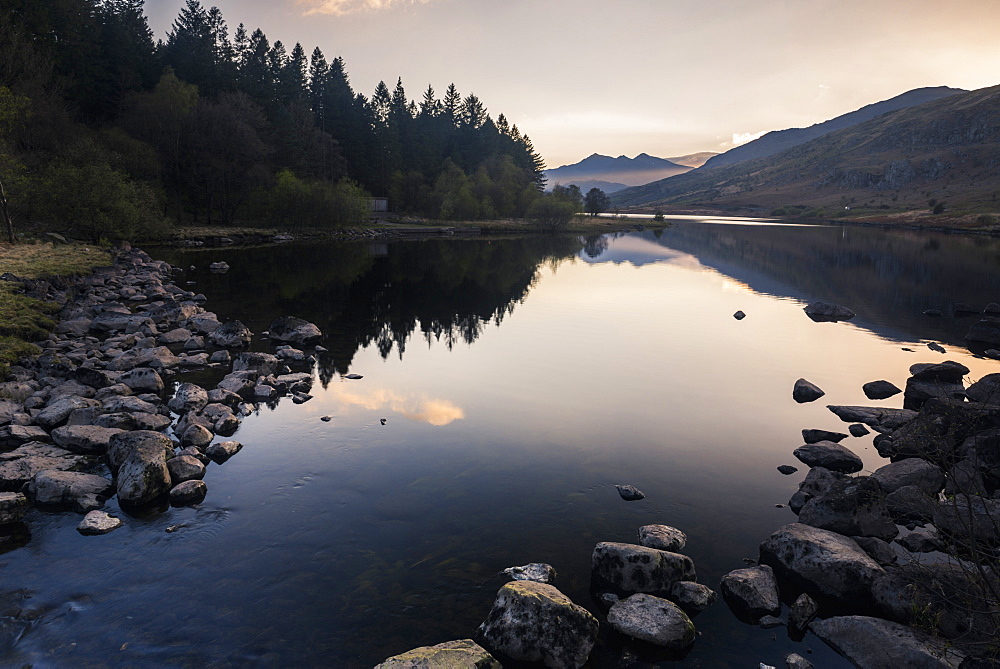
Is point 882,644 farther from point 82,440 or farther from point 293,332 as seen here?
point 293,332

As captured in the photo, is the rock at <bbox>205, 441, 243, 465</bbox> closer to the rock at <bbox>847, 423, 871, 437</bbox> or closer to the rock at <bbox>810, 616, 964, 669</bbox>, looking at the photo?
the rock at <bbox>810, 616, 964, 669</bbox>

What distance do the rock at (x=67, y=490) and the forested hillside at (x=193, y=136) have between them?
4321cm

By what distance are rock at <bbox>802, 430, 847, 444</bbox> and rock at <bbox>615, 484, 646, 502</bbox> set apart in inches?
283

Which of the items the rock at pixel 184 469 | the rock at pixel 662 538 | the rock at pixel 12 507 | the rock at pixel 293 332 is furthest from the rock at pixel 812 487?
the rock at pixel 293 332

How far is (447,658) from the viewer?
7.26 metres

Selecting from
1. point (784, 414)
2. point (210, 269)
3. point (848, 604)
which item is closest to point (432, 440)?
point (848, 604)

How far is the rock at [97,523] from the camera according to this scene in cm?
1070

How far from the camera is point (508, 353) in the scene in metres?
27.2

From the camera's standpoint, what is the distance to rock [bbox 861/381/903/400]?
20.9 m

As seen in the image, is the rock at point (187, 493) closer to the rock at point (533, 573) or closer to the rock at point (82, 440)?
the rock at point (82, 440)

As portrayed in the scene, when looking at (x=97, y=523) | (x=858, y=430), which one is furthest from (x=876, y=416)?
(x=97, y=523)

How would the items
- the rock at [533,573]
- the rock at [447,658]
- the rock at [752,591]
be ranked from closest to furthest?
the rock at [447,658] → the rock at [752,591] → the rock at [533,573]

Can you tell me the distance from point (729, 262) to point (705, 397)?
2469 inches

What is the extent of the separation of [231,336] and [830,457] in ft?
82.5
